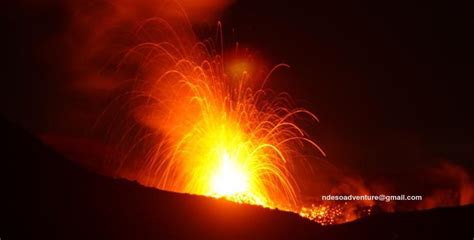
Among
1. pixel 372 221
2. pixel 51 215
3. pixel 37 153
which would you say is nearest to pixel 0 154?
pixel 37 153

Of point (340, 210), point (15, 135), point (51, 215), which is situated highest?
point (340, 210)

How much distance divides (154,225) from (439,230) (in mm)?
12970

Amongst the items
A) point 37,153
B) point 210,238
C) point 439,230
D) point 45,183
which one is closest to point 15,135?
point 37,153

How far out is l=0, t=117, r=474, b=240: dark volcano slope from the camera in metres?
25.3

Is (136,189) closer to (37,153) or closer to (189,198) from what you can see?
(189,198)

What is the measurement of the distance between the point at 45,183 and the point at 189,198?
6.28 metres

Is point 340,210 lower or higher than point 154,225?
higher

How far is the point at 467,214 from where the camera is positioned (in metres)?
30.3

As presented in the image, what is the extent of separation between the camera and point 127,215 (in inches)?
1029

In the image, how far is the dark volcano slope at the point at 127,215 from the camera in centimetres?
2531

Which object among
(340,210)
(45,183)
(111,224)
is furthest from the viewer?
(340,210)

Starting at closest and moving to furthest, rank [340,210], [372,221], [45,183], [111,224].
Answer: [111,224]
[45,183]
[372,221]
[340,210]

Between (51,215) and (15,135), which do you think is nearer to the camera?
(51,215)

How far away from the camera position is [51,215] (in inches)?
1010
